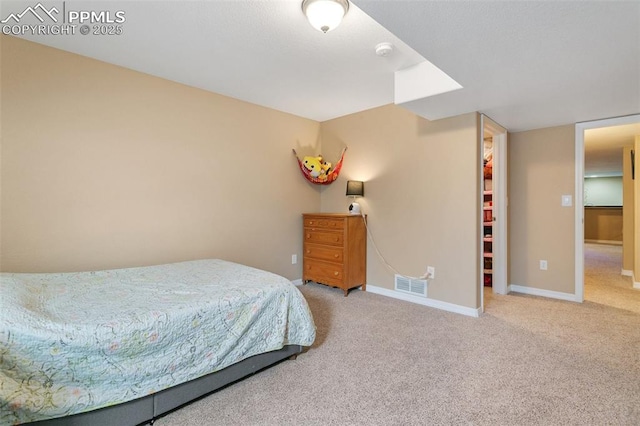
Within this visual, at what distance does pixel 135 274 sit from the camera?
2.21m

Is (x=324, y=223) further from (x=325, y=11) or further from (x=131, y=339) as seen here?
(x=131, y=339)

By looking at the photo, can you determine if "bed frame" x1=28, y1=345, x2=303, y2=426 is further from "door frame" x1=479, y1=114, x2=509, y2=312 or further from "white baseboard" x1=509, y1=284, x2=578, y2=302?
"white baseboard" x1=509, y1=284, x2=578, y2=302

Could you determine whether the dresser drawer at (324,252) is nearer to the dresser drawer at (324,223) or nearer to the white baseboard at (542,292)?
the dresser drawer at (324,223)

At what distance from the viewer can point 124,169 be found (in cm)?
269

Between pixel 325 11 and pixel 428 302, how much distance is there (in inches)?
113

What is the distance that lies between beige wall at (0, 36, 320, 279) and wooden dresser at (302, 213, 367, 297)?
43 cm

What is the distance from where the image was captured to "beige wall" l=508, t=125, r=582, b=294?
3441 millimetres

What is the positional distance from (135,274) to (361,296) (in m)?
2.36

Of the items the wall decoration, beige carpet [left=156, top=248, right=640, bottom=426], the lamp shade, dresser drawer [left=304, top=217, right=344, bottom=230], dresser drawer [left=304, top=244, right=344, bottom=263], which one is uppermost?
the wall decoration

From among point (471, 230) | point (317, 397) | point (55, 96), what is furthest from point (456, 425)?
point (55, 96)

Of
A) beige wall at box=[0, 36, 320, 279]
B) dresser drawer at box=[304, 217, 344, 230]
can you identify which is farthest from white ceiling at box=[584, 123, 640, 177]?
beige wall at box=[0, 36, 320, 279]

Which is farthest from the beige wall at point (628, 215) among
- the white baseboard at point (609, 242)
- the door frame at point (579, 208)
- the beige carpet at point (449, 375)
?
the white baseboard at point (609, 242)

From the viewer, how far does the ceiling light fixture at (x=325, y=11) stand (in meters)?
1.75

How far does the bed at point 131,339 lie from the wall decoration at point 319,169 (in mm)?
2061
